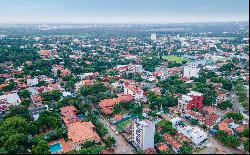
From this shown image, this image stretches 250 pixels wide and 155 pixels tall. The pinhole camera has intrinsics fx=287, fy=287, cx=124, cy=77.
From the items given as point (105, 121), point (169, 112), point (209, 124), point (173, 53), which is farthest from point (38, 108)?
point (173, 53)

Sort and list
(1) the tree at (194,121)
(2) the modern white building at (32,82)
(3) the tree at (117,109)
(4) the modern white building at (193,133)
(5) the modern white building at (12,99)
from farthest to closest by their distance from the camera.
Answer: (2) the modern white building at (32,82) → (5) the modern white building at (12,99) → (3) the tree at (117,109) → (1) the tree at (194,121) → (4) the modern white building at (193,133)

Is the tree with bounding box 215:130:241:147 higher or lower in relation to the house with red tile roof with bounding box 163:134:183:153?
higher

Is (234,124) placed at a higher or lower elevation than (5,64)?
lower

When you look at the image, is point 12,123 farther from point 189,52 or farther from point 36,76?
point 189,52

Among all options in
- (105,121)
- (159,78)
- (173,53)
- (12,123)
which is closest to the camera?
(12,123)

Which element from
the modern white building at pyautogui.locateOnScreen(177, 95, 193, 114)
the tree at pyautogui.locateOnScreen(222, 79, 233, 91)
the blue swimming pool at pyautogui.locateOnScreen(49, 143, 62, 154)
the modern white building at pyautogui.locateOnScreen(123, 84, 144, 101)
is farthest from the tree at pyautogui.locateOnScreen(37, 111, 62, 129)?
the tree at pyautogui.locateOnScreen(222, 79, 233, 91)

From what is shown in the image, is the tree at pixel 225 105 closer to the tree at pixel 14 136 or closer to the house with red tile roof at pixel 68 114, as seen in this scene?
the house with red tile roof at pixel 68 114

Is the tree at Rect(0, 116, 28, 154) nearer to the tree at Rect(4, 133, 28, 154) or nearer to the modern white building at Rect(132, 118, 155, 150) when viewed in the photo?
the tree at Rect(4, 133, 28, 154)

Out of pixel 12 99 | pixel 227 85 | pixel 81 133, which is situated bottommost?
pixel 81 133

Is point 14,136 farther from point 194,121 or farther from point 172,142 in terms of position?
point 194,121

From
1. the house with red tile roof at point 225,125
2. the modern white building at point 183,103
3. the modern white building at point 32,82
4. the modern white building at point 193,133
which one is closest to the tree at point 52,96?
the modern white building at point 32,82

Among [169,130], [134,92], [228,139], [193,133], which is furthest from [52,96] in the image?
[228,139]
